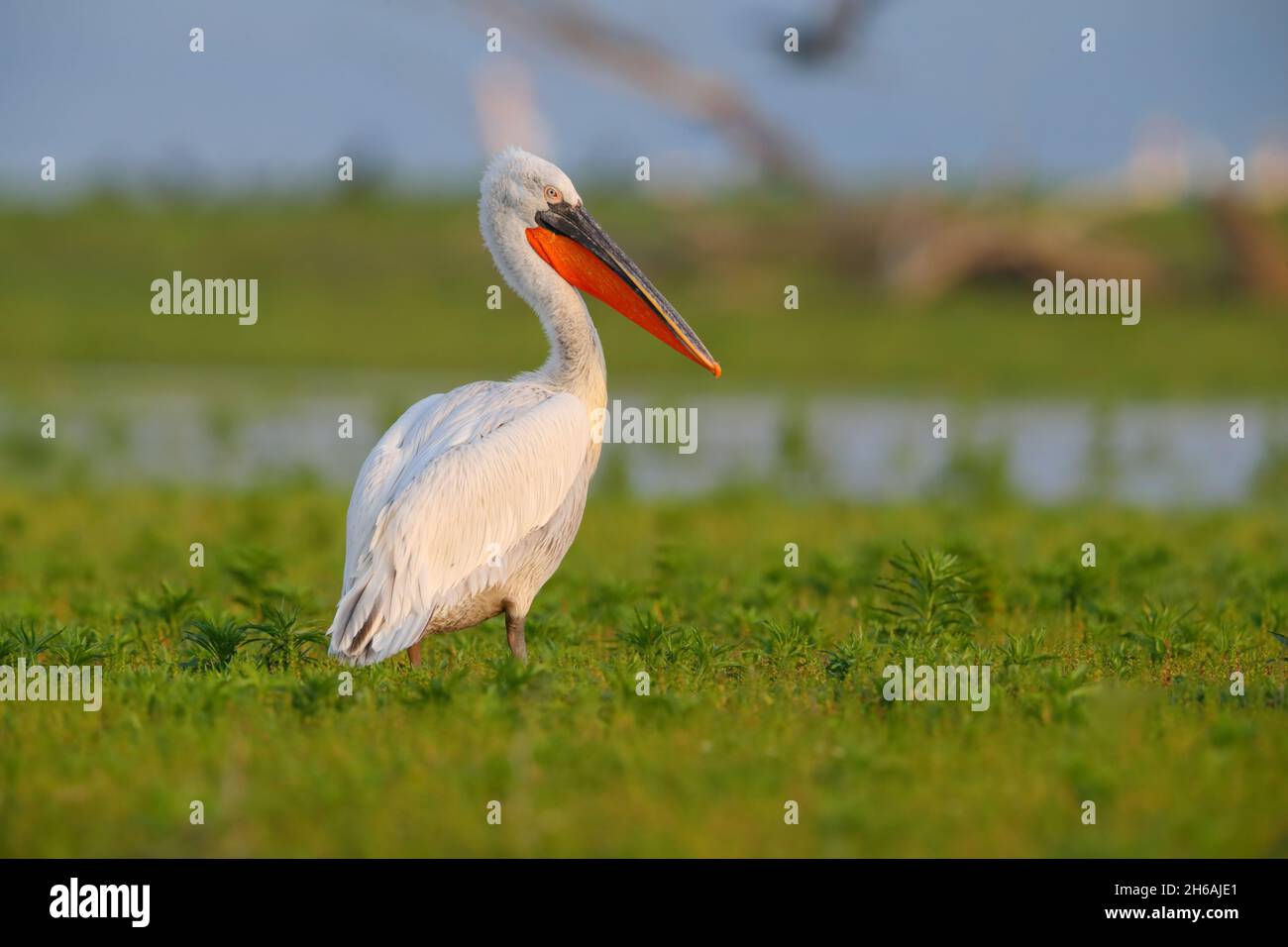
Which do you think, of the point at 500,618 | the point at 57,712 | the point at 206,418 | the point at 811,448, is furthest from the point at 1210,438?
the point at 57,712

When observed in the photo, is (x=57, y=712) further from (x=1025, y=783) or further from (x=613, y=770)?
(x=1025, y=783)

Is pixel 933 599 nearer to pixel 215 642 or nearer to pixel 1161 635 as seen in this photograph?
pixel 1161 635

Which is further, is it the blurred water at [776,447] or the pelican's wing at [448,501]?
the blurred water at [776,447]

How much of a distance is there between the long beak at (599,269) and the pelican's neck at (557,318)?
100 mm

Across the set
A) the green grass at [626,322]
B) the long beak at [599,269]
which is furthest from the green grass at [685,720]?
the green grass at [626,322]

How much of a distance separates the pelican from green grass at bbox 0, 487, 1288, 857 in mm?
255

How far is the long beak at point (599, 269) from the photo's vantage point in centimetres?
698

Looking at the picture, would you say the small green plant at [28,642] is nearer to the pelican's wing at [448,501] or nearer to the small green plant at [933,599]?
the pelican's wing at [448,501]

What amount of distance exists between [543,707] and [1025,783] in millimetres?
1521

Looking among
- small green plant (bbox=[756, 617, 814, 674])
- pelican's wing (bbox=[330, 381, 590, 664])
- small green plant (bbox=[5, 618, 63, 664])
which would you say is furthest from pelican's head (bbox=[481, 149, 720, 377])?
small green plant (bbox=[5, 618, 63, 664])

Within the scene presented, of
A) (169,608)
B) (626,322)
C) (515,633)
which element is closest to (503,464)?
(515,633)

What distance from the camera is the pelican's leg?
6.40m

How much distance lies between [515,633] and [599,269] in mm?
1573

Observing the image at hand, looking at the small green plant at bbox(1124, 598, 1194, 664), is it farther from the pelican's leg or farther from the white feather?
the pelican's leg
